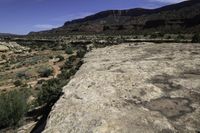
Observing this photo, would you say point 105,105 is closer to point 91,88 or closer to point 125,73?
point 91,88

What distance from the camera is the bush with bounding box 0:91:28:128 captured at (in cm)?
935

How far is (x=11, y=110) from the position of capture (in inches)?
388

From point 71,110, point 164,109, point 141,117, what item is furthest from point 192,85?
point 71,110

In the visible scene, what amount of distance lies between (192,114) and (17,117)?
6902mm

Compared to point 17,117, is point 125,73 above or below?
above

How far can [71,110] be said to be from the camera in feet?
12.3

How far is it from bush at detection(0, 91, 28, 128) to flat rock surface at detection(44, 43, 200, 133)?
4.54m

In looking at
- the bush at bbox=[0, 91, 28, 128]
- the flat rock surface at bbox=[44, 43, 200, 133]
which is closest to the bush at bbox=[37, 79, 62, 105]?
the bush at bbox=[0, 91, 28, 128]

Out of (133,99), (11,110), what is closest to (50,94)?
(11,110)

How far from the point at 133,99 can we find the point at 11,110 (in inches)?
267

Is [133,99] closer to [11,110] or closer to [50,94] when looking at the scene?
[11,110]

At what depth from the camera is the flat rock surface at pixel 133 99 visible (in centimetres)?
330

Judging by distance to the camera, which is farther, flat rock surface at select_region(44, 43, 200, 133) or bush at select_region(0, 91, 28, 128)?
bush at select_region(0, 91, 28, 128)

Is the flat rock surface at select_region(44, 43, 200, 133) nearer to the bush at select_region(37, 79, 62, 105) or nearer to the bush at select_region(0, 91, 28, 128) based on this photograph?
the bush at select_region(37, 79, 62, 105)
